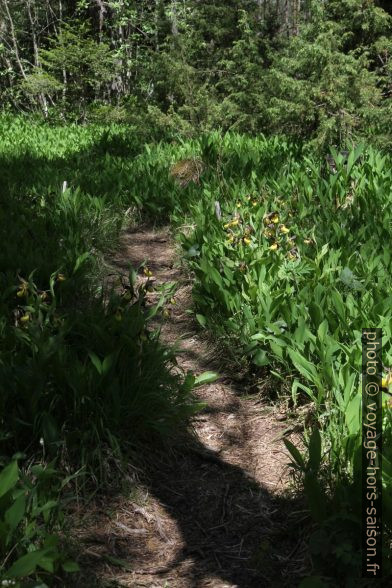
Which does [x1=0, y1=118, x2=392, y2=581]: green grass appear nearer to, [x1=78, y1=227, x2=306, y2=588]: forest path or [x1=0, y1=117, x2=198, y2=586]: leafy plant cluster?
[x1=0, y1=117, x2=198, y2=586]: leafy plant cluster

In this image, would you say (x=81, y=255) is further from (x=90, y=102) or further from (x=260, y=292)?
(x=90, y=102)

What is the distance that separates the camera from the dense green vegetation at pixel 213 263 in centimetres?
236

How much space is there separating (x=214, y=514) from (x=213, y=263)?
87.4 inches

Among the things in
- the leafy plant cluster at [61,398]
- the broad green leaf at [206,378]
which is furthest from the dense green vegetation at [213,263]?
the broad green leaf at [206,378]

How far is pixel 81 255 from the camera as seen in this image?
14.7 ft

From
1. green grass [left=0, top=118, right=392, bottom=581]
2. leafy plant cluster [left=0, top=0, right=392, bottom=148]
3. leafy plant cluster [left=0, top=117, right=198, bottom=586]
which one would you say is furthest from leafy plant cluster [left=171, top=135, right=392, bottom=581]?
leafy plant cluster [left=0, top=0, right=392, bottom=148]

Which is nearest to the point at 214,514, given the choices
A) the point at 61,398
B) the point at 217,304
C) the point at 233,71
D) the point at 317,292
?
the point at 61,398

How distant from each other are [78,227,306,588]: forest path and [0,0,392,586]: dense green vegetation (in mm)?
168

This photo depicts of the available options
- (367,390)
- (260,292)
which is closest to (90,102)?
(260,292)

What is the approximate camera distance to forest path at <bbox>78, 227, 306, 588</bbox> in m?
2.16

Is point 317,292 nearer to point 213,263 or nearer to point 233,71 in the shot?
point 213,263

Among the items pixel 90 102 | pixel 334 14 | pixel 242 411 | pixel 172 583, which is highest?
pixel 334 14

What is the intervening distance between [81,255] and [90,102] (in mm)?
13923

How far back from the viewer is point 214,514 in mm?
2504
